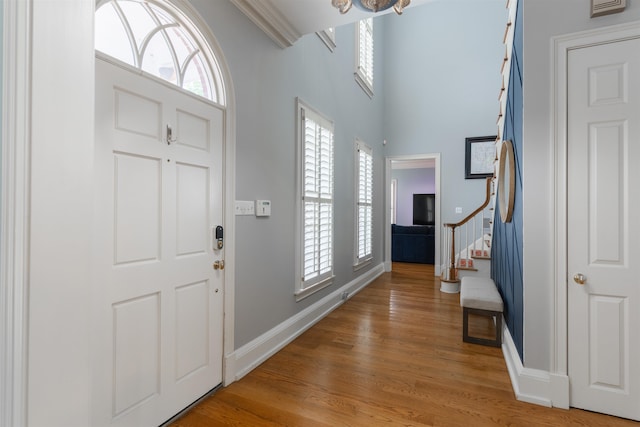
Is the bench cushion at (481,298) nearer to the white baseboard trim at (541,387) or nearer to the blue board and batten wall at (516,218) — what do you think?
the blue board and batten wall at (516,218)

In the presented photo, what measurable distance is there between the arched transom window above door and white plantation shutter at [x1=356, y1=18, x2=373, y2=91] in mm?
3220

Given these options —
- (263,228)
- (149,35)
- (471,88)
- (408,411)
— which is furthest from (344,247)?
(471,88)

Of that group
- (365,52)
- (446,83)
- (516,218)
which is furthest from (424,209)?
(516,218)

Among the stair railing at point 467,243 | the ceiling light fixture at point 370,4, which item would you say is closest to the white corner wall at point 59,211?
the ceiling light fixture at point 370,4

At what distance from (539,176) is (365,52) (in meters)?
4.18

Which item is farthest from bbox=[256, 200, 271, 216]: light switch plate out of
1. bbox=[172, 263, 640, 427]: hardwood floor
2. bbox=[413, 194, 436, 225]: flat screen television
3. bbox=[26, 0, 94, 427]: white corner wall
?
bbox=[413, 194, 436, 225]: flat screen television

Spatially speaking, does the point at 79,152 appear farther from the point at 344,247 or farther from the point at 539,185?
the point at 344,247

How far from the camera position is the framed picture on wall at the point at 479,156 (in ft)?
19.6

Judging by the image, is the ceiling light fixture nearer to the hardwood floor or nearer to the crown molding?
the crown molding

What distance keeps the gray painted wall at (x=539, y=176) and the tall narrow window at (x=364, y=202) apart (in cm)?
288

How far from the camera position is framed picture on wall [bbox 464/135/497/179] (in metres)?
5.96

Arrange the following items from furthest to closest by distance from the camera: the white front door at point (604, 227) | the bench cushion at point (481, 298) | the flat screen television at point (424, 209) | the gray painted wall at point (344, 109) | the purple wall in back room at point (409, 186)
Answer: the purple wall in back room at point (409, 186) < the flat screen television at point (424, 209) < the bench cushion at point (481, 298) < the gray painted wall at point (344, 109) < the white front door at point (604, 227)

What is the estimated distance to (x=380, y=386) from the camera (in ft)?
7.48

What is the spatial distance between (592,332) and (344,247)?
2.85 m
